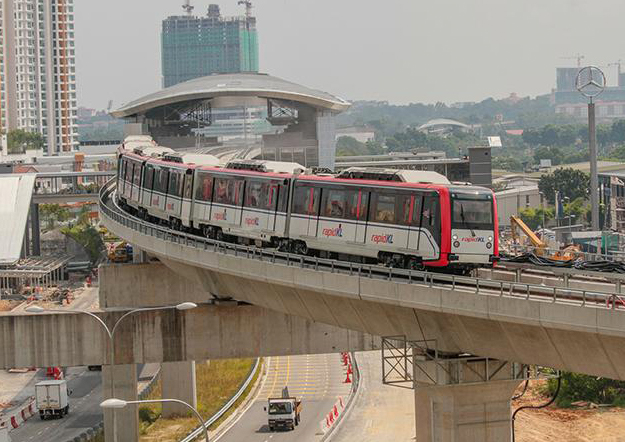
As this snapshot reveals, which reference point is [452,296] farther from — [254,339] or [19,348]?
[19,348]

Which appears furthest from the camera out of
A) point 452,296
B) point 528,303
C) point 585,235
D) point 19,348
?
point 585,235

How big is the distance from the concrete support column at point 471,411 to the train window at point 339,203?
6425 mm

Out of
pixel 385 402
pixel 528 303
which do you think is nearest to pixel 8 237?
pixel 385 402

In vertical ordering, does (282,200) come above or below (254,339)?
above

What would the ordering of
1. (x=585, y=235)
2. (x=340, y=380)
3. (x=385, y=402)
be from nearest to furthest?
(x=385, y=402), (x=340, y=380), (x=585, y=235)

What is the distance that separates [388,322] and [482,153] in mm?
63512

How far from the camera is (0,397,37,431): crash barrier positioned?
73.1 meters

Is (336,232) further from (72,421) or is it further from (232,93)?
(232,93)

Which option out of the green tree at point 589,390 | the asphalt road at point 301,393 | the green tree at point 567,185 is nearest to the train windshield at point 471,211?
the asphalt road at point 301,393

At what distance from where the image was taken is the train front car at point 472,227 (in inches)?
1551

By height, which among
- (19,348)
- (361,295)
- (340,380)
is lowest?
(340,380)

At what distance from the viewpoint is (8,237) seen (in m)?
122

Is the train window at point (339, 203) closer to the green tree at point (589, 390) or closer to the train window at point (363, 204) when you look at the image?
the train window at point (363, 204)

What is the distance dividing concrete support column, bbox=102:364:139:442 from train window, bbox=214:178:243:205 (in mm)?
8485
